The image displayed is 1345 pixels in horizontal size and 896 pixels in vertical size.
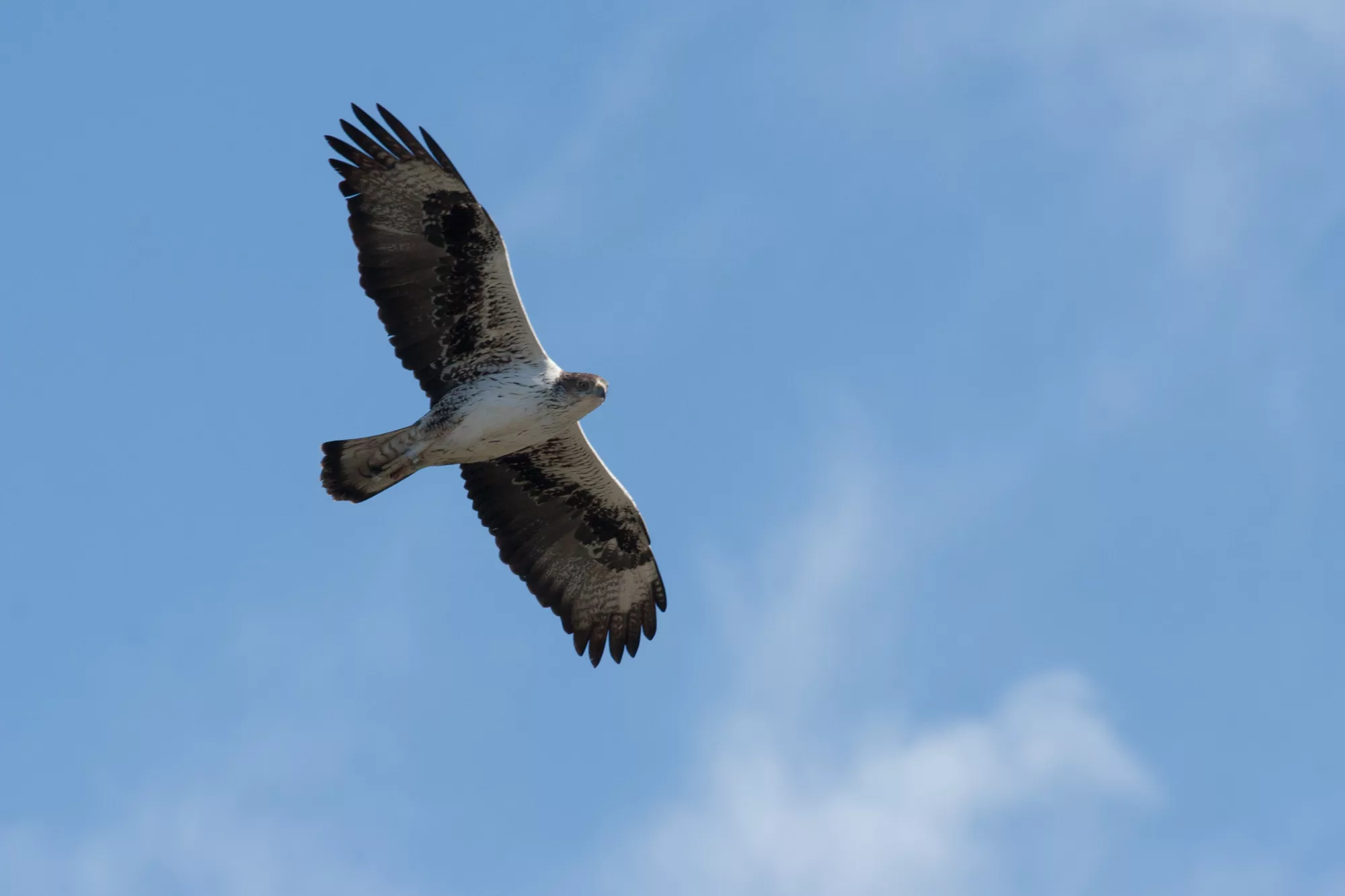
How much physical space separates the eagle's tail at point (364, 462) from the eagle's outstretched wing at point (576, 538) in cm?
133

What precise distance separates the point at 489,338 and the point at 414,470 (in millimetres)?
1276

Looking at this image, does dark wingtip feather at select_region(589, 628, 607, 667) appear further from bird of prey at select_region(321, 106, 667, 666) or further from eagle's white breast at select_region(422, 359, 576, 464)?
eagle's white breast at select_region(422, 359, 576, 464)

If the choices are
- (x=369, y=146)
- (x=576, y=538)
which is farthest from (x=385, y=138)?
(x=576, y=538)

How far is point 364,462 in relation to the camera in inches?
568

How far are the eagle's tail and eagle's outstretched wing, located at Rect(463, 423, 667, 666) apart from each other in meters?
1.33

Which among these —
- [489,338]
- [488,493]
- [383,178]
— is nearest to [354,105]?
[383,178]

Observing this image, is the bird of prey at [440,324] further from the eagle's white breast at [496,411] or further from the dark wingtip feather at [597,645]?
the dark wingtip feather at [597,645]

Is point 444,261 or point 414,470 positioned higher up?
point 444,261

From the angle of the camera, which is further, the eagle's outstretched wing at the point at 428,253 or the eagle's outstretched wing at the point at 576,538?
the eagle's outstretched wing at the point at 576,538

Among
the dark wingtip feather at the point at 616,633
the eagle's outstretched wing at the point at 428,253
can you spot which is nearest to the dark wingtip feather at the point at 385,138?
the eagle's outstretched wing at the point at 428,253

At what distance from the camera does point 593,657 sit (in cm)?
1622

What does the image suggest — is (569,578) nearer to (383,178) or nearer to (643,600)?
(643,600)

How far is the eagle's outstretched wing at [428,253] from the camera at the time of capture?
14.2 m

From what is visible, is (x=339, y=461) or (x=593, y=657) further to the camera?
(x=593, y=657)
